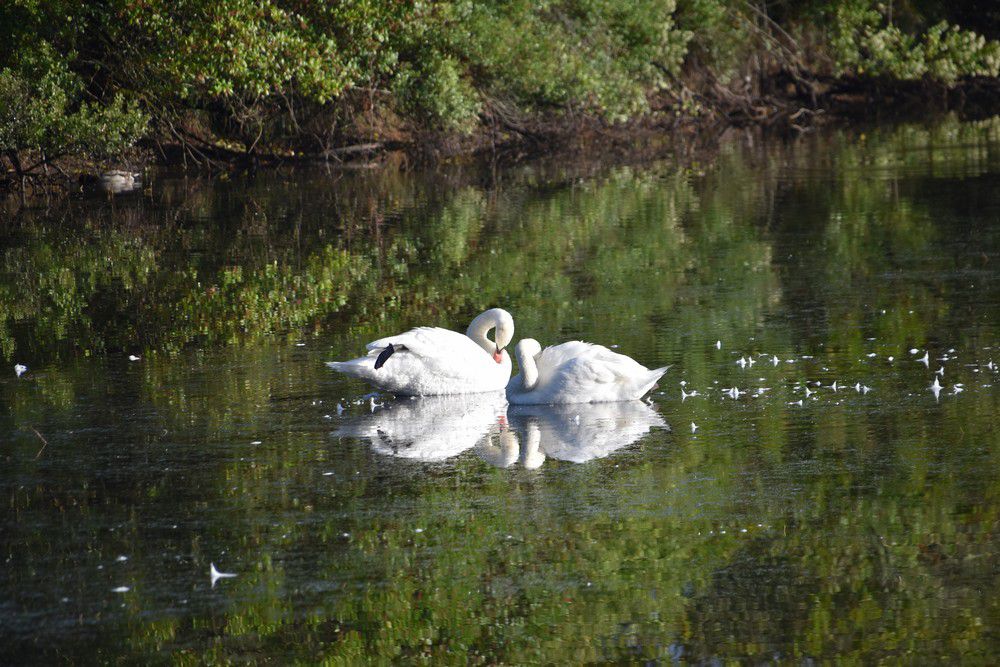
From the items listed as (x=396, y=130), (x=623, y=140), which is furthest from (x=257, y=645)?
(x=623, y=140)

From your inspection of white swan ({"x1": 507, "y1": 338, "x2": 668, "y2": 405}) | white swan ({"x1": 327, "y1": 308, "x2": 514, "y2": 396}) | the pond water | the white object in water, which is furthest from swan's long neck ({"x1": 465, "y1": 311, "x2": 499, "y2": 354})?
the white object in water

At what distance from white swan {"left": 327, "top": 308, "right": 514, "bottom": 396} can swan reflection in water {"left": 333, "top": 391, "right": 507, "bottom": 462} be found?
0.35ft

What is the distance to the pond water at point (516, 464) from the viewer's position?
6090 mm

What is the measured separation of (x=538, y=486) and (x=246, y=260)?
11269mm

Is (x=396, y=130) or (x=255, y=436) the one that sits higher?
(x=396, y=130)

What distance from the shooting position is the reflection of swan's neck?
8.57 metres

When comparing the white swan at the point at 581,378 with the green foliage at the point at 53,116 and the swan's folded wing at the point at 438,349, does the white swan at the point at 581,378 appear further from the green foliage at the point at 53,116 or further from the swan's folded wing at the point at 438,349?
the green foliage at the point at 53,116

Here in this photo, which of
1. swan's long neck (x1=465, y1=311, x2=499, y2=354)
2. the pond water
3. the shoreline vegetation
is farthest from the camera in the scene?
the shoreline vegetation

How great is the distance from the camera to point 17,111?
88.0 feet

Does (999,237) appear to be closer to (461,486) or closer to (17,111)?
(461,486)

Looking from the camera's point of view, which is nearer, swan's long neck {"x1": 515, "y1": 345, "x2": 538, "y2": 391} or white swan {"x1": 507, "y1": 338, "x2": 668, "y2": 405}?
white swan {"x1": 507, "y1": 338, "x2": 668, "y2": 405}

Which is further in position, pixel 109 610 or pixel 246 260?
pixel 246 260

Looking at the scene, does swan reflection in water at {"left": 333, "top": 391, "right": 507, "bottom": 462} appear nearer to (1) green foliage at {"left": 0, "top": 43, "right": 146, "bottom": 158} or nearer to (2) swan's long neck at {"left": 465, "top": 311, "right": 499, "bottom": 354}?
(2) swan's long neck at {"left": 465, "top": 311, "right": 499, "bottom": 354}

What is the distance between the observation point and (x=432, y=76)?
32812 millimetres
